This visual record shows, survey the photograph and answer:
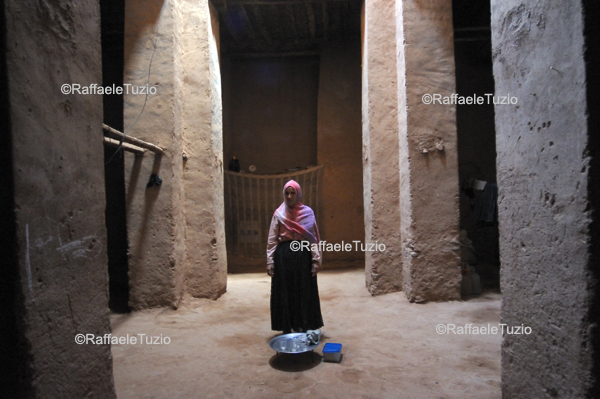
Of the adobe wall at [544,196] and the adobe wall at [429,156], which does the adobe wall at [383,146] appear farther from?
the adobe wall at [544,196]

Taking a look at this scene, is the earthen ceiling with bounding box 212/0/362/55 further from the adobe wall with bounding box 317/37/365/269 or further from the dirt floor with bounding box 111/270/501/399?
the dirt floor with bounding box 111/270/501/399

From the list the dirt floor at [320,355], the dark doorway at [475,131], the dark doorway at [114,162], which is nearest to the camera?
the dirt floor at [320,355]

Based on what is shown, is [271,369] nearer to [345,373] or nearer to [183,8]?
[345,373]

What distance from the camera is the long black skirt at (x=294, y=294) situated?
423 centimetres

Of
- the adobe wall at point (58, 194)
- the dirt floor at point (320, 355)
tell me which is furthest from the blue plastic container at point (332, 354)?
the adobe wall at point (58, 194)

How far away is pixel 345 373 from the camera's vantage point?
3498 millimetres

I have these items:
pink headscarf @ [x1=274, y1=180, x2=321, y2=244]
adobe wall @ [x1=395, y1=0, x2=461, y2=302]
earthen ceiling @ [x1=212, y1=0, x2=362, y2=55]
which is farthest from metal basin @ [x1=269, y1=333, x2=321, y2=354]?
earthen ceiling @ [x1=212, y1=0, x2=362, y2=55]

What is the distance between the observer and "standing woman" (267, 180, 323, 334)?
4.24m

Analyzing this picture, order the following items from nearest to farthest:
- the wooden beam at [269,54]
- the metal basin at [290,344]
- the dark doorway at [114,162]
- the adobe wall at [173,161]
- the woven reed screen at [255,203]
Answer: the metal basin at [290,344] < the adobe wall at [173,161] < the dark doorway at [114,162] < the woven reed screen at [255,203] < the wooden beam at [269,54]

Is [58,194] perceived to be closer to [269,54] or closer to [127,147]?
[127,147]

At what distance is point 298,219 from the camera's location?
4.38 metres

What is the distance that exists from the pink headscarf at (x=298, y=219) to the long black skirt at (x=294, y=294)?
0.63 ft

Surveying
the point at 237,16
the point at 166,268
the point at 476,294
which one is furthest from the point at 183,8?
the point at 476,294

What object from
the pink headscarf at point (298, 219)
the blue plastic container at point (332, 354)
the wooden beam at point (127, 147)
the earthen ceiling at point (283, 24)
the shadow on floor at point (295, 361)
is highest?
the earthen ceiling at point (283, 24)
